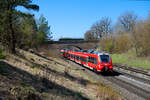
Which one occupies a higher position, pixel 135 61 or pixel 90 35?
pixel 90 35

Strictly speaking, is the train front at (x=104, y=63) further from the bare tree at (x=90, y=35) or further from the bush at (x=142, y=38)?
the bare tree at (x=90, y=35)

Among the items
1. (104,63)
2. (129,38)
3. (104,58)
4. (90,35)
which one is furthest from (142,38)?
(90,35)

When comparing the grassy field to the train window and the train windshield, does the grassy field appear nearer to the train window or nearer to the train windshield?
the train windshield

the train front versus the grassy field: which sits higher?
the train front

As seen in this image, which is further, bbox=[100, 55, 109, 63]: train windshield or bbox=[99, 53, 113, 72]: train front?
bbox=[100, 55, 109, 63]: train windshield

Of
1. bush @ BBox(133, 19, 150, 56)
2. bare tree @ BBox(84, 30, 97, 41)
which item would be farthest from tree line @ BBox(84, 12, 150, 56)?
bare tree @ BBox(84, 30, 97, 41)

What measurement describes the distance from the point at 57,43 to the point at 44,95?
177ft

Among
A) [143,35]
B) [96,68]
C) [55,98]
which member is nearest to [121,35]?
[143,35]

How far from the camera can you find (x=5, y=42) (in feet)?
53.2

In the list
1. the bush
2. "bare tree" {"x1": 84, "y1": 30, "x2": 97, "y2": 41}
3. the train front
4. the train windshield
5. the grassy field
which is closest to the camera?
the train front

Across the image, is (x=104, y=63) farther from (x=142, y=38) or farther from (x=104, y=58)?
(x=142, y=38)

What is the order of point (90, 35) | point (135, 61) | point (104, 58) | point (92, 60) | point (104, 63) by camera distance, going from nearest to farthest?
point (104, 63), point (104, 58), point (92, 60), point (135, 61), point (90, 35)

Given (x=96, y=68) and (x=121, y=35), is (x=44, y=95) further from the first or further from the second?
(x=121, y=35)

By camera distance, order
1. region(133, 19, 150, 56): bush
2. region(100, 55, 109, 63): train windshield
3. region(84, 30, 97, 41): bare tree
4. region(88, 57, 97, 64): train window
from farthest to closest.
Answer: region(84, 30, 97, 41): bare tree
region(133, 19, 150, 56): bush
region(88, 57, 97, 64): train window
region(100, 55, 109, 63): train windshield
